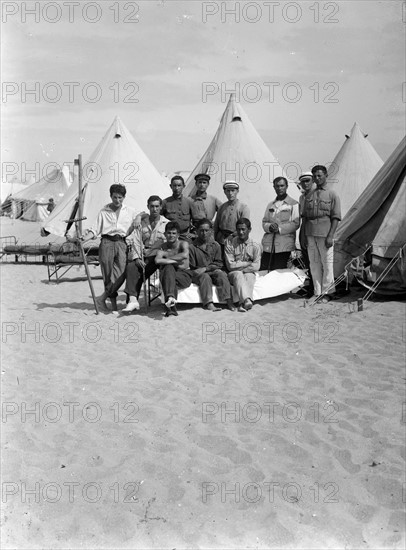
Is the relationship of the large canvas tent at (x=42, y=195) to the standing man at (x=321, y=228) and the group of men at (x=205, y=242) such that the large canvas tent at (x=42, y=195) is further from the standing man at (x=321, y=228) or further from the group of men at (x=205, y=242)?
the standing man at (x=321, y=228)

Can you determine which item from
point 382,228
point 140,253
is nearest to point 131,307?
point 140,253

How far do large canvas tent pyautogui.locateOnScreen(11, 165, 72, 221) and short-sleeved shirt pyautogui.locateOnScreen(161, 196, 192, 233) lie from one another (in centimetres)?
1865

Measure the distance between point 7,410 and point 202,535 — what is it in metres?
1.69

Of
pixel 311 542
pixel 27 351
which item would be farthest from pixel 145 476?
pixel 27 351

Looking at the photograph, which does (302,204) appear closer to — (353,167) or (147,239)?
(147,239)

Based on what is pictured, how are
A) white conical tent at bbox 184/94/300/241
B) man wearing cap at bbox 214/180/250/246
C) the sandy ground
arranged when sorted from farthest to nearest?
white conical tent at bbox 184/94/300/241
man wearing cap at bbox 214/180/250/246
the sandy ground

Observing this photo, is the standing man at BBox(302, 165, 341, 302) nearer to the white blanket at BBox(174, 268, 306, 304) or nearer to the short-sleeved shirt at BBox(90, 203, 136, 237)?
the white blanket at BBox(174, 268, 306, 304)

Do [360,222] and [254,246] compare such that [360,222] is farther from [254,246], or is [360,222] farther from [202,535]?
[202,535]

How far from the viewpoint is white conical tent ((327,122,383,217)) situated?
12406 millimetres

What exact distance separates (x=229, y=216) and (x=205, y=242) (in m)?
0.58

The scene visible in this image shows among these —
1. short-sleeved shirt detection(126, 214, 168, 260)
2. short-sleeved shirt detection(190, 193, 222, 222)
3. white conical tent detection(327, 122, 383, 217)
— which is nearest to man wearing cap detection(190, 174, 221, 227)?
short-sleeved shirt detection(190, 193, 222, 222)

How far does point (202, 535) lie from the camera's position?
7.23ft

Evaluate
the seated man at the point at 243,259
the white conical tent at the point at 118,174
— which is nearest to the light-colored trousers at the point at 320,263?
the seated man at the point at 243,259

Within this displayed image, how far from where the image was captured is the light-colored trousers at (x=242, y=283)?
5992 millimetres
